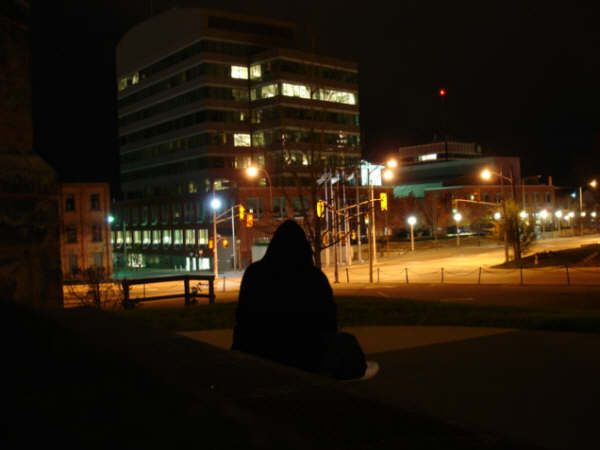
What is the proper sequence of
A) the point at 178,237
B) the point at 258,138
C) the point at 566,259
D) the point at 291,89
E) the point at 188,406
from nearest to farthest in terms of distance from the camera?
1. the point at 188,406
2. the point at 566,259
3. the point at 178,237
4. the point at 291,89
5. the point at 258,138

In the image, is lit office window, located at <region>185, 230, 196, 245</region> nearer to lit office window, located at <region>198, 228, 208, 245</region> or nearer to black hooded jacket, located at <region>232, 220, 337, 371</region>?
lit office window, located at <region>198, 228, 208, 245</region>

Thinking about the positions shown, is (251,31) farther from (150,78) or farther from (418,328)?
(418,328)

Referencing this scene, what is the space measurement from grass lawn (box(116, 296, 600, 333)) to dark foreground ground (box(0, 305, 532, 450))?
975 centimetres

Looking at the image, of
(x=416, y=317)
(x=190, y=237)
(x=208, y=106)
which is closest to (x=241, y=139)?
(x=208, y=106)

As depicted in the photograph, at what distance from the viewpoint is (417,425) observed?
2.59m

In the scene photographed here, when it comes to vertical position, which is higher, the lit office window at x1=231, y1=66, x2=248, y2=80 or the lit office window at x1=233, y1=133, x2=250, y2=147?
the lit office window at x1=231, y1=66, x2=248, y2=80

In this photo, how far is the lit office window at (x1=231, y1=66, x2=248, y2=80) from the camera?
280ft

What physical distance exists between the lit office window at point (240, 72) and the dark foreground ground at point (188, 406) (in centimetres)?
8311

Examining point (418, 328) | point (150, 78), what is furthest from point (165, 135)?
point (418, 328)

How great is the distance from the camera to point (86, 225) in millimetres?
67750

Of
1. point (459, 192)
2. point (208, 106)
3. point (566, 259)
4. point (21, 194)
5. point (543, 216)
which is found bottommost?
point (566, 259)

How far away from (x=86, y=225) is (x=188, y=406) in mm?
68041

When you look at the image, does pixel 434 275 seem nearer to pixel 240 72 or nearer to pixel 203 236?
pixel 203 236

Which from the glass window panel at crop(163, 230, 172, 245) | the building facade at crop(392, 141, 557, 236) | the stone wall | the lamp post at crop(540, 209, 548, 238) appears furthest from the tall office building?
the stone wall
